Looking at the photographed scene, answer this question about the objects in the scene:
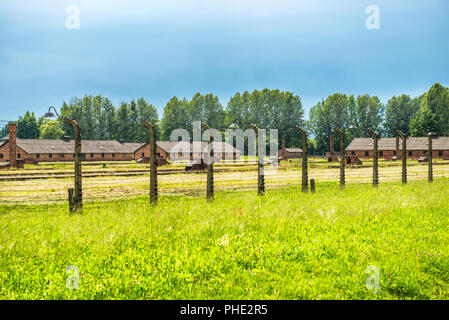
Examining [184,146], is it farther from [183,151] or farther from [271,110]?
[271,110]

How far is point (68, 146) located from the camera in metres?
74.4

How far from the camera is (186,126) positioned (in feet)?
252

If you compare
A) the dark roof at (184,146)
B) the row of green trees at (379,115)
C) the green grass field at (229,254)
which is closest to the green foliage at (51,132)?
the dark roof at (184,146)

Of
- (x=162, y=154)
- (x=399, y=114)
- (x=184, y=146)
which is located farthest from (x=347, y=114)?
(x=162, y=154)

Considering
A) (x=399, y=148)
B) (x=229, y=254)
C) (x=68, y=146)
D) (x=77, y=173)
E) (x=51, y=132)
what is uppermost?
(x=51, y=132)

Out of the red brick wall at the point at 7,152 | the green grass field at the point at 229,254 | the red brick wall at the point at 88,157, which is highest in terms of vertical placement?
the red brick wall at the point at 7,152

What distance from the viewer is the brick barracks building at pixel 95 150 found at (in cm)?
6806

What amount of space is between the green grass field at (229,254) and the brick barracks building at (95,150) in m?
57.4

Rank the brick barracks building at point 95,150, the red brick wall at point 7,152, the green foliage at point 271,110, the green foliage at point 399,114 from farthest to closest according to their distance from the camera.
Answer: the green foliage at point 399,114, the green foliage at point 271,110, the brick barracks building at point 95,150, the red brick wall at point 7,152

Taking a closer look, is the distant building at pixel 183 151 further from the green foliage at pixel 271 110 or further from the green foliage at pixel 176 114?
the green foliage at pixel 271 110

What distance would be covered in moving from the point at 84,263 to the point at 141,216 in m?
3.45

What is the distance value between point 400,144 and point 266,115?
118ft

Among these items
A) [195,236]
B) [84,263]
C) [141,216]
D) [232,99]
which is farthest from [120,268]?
[232,99]

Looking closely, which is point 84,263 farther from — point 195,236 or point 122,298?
point 195,236
